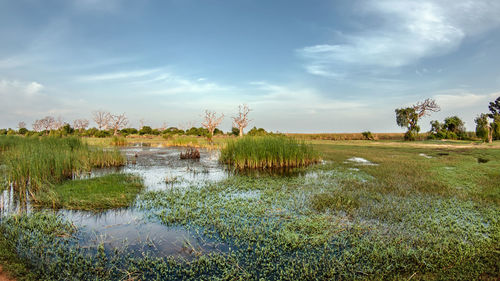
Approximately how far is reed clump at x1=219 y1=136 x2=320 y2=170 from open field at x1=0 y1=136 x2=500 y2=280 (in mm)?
5794

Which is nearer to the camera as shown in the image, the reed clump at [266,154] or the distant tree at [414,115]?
the reed clump at [266,154]

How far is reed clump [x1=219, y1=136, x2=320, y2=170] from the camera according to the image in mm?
14266

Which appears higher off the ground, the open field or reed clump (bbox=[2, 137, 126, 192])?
reed clump (bbox=[2, 137, 126, 192])

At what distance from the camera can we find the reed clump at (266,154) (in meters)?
14.3

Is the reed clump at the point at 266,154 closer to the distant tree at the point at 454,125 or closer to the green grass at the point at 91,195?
the green grass at the point at 91,195

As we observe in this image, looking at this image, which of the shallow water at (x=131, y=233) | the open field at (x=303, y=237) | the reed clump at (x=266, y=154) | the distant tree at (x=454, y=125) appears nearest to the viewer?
the open field at (x=303, y=237)

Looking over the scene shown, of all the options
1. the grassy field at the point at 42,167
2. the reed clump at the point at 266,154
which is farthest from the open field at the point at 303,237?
the reed clump at the point at 266,154

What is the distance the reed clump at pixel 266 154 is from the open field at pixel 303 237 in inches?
228

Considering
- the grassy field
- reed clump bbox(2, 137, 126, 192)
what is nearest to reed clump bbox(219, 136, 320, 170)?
the grassy field

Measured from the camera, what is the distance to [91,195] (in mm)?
7234

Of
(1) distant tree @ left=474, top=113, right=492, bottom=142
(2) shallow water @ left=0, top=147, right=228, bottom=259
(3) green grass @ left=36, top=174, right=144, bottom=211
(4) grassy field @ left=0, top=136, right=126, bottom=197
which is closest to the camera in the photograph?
(2) shallow water @ left=0, top=147, right=228, bottom=259

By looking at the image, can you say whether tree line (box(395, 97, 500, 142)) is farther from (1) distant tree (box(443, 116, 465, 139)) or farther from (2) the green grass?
(2) the green grass

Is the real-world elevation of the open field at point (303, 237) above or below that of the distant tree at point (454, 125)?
below

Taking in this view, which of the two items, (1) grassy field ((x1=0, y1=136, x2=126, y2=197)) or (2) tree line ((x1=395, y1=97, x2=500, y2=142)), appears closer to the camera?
(1) grassy field ((x1=0, y1=136, x2=126, y2=197))
